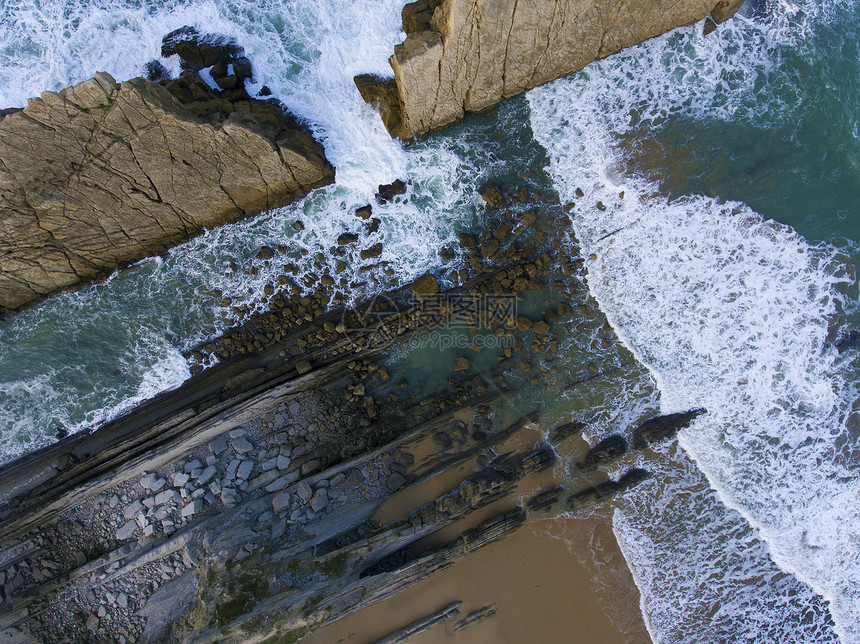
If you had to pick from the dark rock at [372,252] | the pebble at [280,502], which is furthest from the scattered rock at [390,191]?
the pebble at [280,502]

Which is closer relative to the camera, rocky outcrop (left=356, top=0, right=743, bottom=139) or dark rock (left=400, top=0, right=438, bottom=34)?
rocky outcrop (left=356, top=0, right=743, bottom=139)

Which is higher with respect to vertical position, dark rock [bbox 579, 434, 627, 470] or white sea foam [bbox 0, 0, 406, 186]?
white sea foam [bbox 0, 0, 406, 186]

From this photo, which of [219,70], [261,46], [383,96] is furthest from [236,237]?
[383,96]

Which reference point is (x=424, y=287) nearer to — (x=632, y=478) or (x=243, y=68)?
(x=243, y=68)

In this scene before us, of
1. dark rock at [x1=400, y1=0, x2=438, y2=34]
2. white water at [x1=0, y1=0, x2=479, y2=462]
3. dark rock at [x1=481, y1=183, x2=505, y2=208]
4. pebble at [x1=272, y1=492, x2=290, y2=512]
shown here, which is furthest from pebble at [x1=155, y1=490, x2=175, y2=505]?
dark rock at [x1=400, y1=0, x2=438, y2=34]

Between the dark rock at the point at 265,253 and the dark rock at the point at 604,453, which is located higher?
the dark rock at the point at 265,253

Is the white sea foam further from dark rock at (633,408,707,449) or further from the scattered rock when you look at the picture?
dark rock at (633,408,707,449)

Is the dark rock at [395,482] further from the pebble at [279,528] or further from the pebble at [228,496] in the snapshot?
Result: the pebble at [228,496]

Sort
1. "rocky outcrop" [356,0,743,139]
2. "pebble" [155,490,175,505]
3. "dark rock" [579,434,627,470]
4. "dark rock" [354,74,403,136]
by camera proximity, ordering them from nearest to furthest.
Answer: "rocky outcrop" [356,0,743,139], "dark rock" [354,74,403,136], "pebble" [155,490,175,505], "dark rock" [579,434,627,470]
